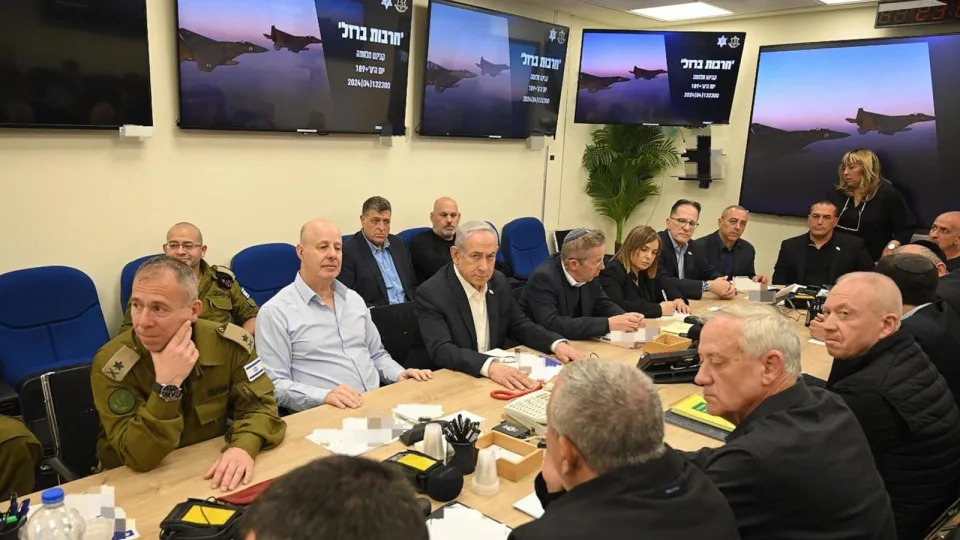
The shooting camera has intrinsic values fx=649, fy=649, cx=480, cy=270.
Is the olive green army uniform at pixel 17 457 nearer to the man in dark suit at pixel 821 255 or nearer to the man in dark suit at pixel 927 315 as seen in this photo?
the man in dark suit at pixel 927 315

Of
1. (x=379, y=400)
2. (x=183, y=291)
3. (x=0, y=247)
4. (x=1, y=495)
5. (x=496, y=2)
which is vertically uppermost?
(x=496, y=2)

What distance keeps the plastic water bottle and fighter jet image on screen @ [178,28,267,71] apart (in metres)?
3.25

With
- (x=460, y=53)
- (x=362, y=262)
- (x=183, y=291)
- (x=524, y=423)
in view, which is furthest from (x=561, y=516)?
(x=460, y=53)

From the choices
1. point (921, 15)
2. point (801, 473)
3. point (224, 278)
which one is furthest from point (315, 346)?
point (921, 15)

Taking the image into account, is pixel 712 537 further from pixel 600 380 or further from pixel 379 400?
pixel 379 400

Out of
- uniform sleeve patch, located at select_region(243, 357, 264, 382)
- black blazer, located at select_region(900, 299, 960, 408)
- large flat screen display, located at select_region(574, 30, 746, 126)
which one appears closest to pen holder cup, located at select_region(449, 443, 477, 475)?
uniform sleeve patch, located at select_region(243, 357, 264, 382)

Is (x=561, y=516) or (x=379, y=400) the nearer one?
(x=561, y=516)

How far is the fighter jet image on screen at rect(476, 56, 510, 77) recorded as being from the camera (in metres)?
5.81

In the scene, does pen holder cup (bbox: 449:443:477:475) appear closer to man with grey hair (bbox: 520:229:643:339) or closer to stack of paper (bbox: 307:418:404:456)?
stack of paper (bbox: 307:418:404:456)

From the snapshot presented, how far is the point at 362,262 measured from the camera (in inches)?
185

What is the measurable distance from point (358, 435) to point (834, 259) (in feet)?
14.7

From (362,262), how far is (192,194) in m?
1.21

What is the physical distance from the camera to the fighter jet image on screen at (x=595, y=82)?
21.8 ft

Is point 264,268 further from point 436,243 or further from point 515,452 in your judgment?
point 515,452
